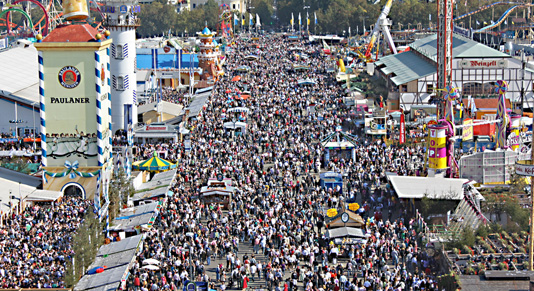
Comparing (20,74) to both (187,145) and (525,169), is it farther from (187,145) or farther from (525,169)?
(525,169)

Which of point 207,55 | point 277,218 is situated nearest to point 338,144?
point 277,218

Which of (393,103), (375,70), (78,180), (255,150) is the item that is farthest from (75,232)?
(375,70)

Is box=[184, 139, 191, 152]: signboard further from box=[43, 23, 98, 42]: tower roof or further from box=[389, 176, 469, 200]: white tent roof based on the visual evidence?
box=[389, 176, 469, 200]: white tent roof

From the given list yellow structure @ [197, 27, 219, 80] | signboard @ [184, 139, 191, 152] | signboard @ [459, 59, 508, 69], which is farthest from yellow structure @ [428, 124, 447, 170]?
yellow structure @ [197, 27, 219, 80]

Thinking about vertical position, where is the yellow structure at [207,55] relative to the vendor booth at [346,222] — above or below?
above

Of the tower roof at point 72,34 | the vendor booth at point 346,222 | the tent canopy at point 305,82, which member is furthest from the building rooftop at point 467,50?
the vendor booth at point 346,222

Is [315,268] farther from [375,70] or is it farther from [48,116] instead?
[375,70]

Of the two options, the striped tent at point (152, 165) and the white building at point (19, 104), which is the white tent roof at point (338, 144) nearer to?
the striped tent at point (152, 165)
